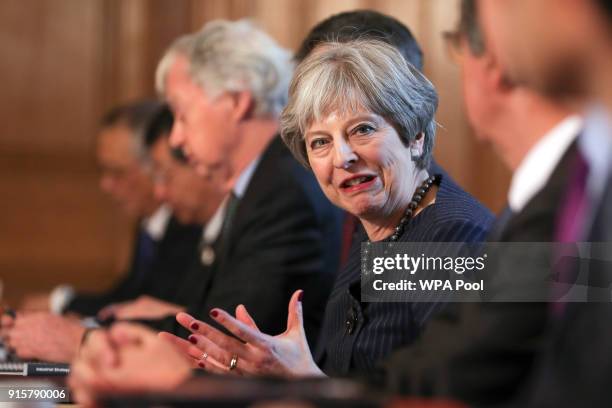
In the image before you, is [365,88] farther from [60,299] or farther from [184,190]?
[60,299]

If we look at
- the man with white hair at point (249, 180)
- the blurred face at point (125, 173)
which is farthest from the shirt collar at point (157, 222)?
the man with white hair at point (249, 180)

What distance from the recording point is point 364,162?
2.40 meters

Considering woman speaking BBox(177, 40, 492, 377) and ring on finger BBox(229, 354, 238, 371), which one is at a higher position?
woman speaking BBox(177, 40, 492, 377)

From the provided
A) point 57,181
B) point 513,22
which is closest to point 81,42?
point 57,181

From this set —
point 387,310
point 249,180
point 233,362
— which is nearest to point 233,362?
point 233,362

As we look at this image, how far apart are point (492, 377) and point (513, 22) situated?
0.48 metres

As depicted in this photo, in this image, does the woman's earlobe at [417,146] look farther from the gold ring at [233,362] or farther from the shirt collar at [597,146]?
the shirt collar at [597,146]

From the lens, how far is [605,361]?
4.23 feet

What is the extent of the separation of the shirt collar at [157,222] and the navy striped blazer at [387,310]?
3.15 meters

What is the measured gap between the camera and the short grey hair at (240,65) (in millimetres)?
3549

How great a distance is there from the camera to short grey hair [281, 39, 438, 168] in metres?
2.35

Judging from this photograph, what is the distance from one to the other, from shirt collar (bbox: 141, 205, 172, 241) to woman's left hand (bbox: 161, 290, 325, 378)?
3356 millimetres

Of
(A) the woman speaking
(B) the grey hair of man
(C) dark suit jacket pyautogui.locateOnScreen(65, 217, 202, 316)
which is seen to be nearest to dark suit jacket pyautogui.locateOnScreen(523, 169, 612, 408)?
(A) the woman speaking

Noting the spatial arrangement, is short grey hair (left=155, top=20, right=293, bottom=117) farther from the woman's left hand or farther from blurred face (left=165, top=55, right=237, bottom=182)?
the woman's left hand
